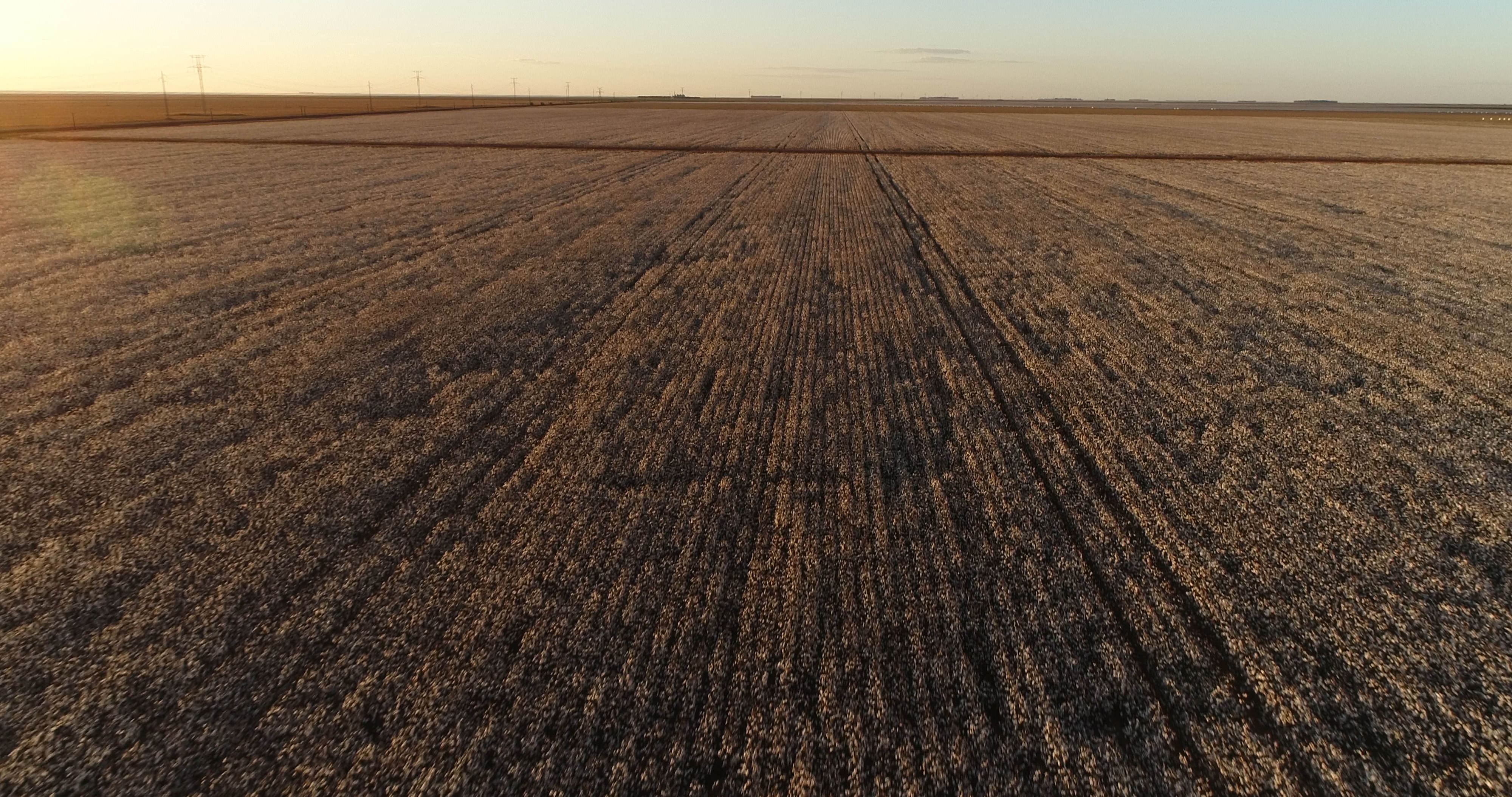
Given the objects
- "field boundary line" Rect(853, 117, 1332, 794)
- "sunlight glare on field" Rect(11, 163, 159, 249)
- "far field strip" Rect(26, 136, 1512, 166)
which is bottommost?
"field boundary line" Rect(853, 117, 1332, 794)

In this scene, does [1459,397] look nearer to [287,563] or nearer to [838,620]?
[838,620]

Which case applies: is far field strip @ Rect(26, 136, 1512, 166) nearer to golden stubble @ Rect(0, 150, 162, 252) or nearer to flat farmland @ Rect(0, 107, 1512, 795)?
golden stubble @ Rect(0, 150, 162, 252)

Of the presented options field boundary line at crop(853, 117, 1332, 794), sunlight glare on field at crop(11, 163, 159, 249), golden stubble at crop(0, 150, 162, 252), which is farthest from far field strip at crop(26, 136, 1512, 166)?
field boundary line at crop(853, 117, 1332, 794)

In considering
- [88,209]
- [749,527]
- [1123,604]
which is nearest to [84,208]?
[88,209]

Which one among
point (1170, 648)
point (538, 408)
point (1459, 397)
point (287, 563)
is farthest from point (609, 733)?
point (1459, 397)

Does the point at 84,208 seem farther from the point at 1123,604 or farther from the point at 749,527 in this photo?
the point at 1123,604
